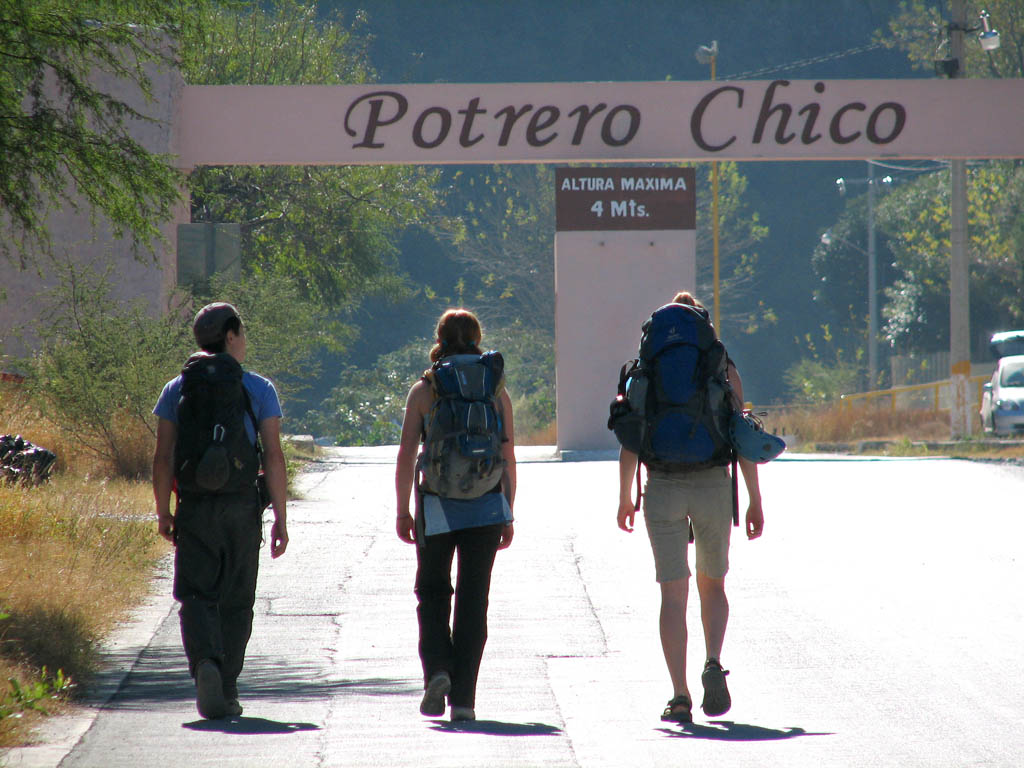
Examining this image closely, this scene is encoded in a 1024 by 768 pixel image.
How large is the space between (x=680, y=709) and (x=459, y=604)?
3.39 feet

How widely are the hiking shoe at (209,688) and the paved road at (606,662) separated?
8cm

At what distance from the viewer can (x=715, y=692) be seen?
6191 millimetres

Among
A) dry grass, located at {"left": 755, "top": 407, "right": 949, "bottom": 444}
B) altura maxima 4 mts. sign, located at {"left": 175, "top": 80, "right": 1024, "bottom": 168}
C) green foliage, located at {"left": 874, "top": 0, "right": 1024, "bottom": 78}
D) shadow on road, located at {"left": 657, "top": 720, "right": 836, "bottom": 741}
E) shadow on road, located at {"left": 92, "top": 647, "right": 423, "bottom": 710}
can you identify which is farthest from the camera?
green foliage, located at {"left": 874, "top": 0, "right": 1024, "bottom": 78}

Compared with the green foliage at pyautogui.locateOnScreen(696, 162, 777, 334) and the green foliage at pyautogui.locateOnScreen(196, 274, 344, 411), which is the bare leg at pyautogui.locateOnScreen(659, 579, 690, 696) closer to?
the green foliage at pyautogui.locateOnScreen(196, 274, 344, 411)

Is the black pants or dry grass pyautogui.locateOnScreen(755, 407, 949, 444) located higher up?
dry grass pyautogui.locateOnScreen(755, 407, 949, 444)

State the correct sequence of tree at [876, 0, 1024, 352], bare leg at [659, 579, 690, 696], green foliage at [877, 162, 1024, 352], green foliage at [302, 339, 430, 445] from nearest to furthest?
bare leg at [659, 579, 690, 696]
green foliage at [302, 339, 430, 445]
tree at [876, 0, 1024, 352]
green foliage at [877, 162, 1024, 352]

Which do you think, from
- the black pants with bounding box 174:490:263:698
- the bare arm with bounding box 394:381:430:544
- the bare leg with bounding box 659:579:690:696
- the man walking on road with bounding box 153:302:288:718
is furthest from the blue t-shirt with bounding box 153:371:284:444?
the bare leg with bounding box 659:579:690:696

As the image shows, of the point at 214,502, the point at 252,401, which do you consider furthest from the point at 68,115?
the point at 214,502

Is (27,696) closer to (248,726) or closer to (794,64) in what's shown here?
(248,726)

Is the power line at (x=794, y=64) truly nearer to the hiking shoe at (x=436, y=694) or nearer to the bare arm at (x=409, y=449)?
the bare arm at (x=409, y=449)

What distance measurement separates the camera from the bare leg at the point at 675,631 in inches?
244

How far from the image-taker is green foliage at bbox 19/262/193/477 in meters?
15.0

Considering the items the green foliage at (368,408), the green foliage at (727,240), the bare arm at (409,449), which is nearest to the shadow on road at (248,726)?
the bare arm at (409,449)

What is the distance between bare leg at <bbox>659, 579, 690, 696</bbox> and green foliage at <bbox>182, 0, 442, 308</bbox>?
22033 mm
